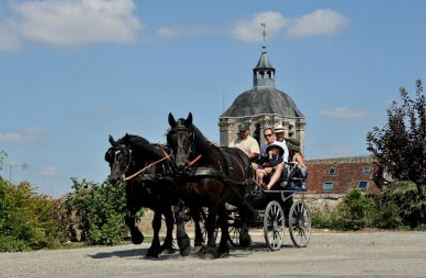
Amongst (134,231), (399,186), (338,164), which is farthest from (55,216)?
(338,164)

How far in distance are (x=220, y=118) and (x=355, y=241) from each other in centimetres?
9639

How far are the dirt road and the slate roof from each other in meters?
94.4

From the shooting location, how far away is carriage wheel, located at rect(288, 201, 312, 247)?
1530 centimetres

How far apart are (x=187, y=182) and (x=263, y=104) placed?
98.3 meters

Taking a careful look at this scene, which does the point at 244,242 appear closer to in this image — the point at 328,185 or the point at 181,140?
the point at 181,140

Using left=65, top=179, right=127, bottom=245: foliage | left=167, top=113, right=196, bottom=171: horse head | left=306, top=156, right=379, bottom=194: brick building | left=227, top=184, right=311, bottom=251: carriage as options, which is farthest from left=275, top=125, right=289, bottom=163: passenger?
left=306, top=156, right=379, bottom=194: brick building

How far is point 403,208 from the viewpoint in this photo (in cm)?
2303

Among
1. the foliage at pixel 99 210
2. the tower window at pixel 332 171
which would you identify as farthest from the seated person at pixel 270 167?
the tower window at pixel 332 171

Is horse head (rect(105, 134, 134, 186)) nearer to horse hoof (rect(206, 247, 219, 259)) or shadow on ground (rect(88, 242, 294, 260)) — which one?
shadow on ground (rect(88, 242, 294, 260))

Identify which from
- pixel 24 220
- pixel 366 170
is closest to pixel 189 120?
pixel 24 220

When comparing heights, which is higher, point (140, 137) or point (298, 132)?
point (298, 132)

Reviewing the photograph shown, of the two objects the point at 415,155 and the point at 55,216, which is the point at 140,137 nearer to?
the point at 55,216

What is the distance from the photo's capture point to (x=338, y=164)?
64062mm

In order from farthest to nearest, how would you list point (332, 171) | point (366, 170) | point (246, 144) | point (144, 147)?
point (332, 171), point (366, 170), point (246, 144), point (144, 147)
